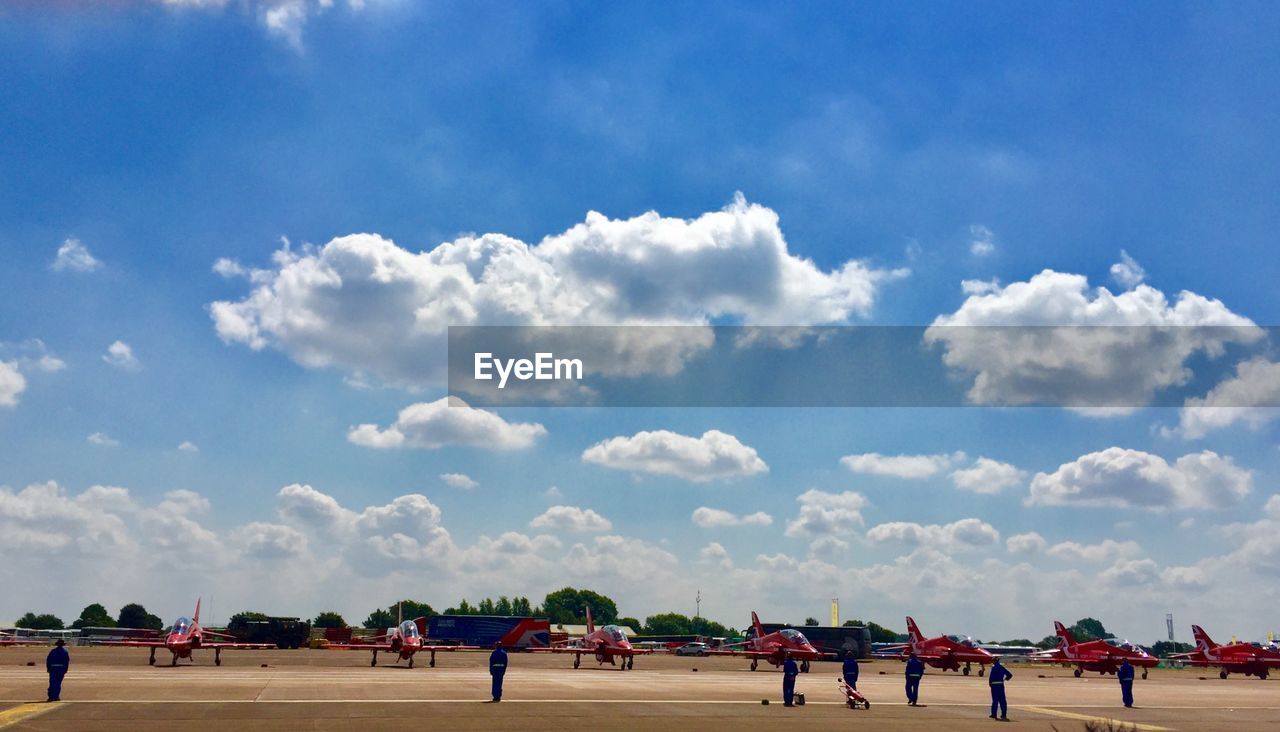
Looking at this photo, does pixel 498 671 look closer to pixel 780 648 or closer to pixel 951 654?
pixel 780 648

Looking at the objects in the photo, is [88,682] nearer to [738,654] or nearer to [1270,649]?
[738,654]

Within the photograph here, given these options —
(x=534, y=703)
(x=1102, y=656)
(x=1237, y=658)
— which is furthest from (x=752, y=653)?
(x=1237, y=658)

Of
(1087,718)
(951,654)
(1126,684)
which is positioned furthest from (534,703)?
(951,654)

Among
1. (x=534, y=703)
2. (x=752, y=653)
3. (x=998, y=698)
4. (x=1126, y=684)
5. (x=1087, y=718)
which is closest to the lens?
(x=998, y=698)

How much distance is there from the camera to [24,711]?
81.3 feet

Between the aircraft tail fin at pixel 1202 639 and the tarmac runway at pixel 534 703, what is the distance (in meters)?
25.1

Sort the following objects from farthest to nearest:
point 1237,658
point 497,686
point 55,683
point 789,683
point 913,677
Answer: point 1237,658, point 913,677, point 789,683, point 497,686, point 55,683

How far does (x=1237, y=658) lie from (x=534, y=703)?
60.3 metres

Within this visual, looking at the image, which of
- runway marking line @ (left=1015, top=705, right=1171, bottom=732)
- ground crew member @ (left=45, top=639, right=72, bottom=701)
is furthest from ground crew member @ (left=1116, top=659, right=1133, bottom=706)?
ground crew member @ (left=45, top=639, right=72, bottom=701)

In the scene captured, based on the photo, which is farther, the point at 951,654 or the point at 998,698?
the point at 951,654

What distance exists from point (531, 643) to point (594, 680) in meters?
57.7

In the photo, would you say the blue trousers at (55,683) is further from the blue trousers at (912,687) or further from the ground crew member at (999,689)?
the ground crew member at (999,689)

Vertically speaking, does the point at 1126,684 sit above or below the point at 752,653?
above

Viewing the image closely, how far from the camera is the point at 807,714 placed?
28.8 m
